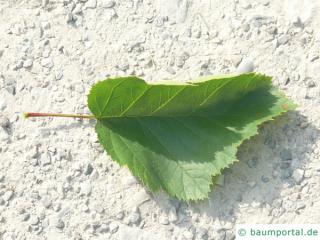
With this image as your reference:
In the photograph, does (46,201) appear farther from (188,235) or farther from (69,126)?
(188,235)

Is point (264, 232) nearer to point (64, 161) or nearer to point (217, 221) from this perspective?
point (217, 221)

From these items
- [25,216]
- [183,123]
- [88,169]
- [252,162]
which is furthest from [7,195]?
[252,162]

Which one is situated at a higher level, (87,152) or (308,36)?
(308,36)

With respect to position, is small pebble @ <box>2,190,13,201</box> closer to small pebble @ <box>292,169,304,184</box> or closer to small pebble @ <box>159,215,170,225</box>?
small pebble @ <box>159,215,170,225</box>

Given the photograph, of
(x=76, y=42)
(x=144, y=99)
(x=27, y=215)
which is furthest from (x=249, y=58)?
(x=27, y=215)

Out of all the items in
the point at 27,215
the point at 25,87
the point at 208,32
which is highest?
the point at 208,32

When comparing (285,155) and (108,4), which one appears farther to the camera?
(108,4)
